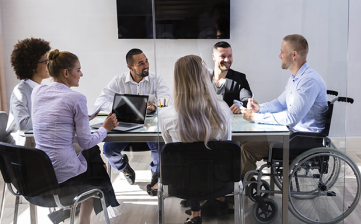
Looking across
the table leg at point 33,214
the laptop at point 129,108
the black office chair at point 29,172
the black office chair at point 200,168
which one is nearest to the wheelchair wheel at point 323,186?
the black office chair at point 200,168

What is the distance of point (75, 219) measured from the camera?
80.7 inches

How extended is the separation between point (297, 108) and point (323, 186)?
0.61m

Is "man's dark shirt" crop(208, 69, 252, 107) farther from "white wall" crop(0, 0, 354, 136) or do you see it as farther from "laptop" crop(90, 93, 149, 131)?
"laptop" crop(90, 93, 149, 131)

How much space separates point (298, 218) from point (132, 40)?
5.32 ft

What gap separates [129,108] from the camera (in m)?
1.99

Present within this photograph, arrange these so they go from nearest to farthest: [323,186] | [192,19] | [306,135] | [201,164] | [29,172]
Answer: [201,164] → [29,172] → [192,19] → [306,135] → [323,186]

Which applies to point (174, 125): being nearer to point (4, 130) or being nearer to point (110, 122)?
point (110, 122)

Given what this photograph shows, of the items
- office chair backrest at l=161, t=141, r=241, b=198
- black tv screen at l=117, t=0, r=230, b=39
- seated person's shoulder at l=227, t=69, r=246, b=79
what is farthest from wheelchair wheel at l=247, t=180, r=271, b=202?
black tv screen at l=117, t=0, r=230, b=39

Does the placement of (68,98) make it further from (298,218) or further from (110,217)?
(298,218)

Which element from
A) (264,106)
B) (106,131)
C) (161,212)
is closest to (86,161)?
(106,131)

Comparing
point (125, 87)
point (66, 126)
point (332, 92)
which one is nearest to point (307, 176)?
point (332, 92)

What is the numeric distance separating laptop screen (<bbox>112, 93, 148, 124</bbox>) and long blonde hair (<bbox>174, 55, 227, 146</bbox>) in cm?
35

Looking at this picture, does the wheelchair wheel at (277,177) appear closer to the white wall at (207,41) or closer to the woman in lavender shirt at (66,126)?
the white wall at (207,41)

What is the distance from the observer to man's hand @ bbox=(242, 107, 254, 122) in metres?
1.87
